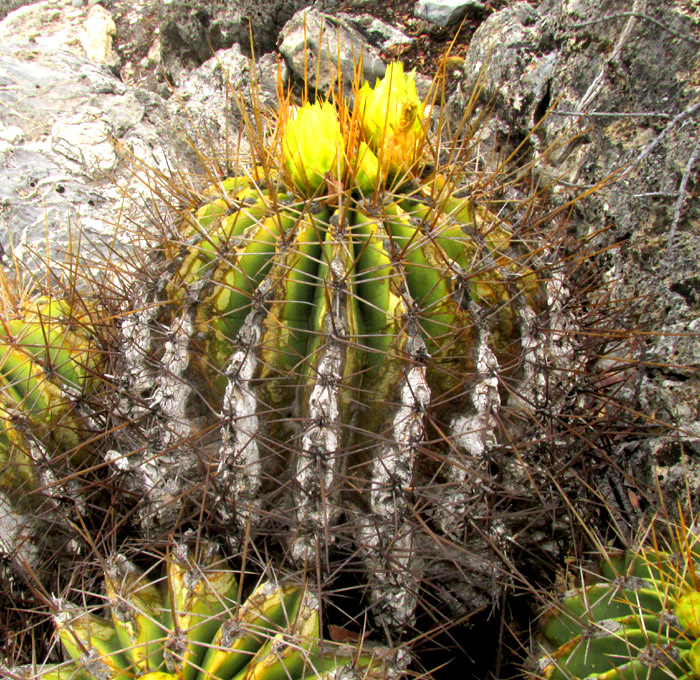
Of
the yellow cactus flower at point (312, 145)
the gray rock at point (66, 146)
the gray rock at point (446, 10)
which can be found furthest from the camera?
the gray rock at point (446, 10)

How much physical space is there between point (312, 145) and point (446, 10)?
7.78ft

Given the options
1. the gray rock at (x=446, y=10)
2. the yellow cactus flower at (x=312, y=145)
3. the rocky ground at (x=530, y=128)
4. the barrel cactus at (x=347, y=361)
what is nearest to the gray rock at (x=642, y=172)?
the rocky ground at (x=530, y=128)

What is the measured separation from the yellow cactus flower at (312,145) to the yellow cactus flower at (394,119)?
116 mm

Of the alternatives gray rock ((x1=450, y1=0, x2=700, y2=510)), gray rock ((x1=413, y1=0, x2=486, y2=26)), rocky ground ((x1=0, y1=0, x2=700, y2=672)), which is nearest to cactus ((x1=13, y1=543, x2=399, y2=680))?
rocky ground ((x1=0, y1=0, x2=700, y2=672))

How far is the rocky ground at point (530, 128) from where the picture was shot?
1.81 meters

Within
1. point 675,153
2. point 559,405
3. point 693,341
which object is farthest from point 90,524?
point 675,153

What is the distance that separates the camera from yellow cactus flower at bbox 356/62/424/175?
1.57m

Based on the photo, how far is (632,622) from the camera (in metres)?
1.37

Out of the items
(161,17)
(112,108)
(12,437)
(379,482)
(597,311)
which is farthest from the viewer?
(161,17)

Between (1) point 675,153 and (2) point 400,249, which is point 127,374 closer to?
(2) point 400,249

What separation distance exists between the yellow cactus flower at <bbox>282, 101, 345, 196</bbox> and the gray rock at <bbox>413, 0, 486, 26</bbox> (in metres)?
2.26

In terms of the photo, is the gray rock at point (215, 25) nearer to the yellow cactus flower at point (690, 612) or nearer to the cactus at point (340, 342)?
the cactus at point (340, 342)

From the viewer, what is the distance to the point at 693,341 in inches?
69.8

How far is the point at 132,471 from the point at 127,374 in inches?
10.2
